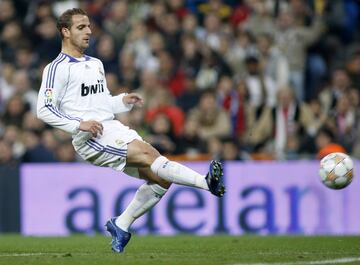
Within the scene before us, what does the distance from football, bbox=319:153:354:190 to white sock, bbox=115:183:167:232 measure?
191cm

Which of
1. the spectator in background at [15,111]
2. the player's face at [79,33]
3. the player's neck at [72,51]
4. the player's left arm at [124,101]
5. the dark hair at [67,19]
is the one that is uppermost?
the spectator in background at [15,111]

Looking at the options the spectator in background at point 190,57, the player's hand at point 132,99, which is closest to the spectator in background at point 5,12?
the spectator in background at point 190,57

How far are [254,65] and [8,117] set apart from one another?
3.86 metres

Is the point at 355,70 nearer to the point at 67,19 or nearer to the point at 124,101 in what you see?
the point at 124,101

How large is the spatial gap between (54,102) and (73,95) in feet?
0.72

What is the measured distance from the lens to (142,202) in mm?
9773

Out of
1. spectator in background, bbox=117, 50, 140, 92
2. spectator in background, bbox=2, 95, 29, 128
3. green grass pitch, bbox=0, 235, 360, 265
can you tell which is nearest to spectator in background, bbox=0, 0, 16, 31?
spectator in background, bbox=2, 95, 29, 128

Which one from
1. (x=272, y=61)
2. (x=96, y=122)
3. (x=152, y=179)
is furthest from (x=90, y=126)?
(x=272, y=61)

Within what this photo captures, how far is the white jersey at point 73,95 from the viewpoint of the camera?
30.9 feet

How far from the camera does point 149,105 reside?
657 inches

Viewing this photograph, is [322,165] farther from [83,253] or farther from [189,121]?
[189,121]

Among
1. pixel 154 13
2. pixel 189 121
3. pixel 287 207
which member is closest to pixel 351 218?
pixel 287 207

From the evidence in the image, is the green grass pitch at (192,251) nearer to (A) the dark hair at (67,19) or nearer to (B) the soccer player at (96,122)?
(B) the soccer player at (96,122)

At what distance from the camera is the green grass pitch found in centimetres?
880
